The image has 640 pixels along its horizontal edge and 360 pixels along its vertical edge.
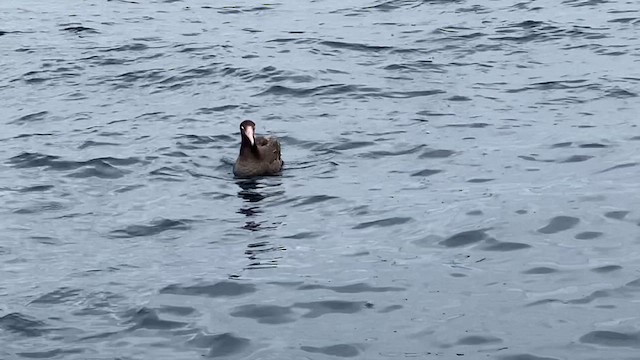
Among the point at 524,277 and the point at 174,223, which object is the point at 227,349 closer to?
the point at 524,277

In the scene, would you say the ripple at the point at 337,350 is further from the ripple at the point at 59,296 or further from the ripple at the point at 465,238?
the ripple at the point at 465,238

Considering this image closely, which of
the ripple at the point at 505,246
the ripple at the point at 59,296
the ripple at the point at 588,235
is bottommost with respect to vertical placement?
the ripple at the point at 588,235

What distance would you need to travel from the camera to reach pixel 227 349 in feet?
34.3

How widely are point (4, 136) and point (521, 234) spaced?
9.79 meters

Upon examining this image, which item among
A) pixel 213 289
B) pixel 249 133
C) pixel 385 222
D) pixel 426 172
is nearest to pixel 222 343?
pixel 213 289

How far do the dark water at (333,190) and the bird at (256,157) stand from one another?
0.27 metres

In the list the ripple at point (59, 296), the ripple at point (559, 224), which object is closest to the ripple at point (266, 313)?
the ripple at point (59, 296)

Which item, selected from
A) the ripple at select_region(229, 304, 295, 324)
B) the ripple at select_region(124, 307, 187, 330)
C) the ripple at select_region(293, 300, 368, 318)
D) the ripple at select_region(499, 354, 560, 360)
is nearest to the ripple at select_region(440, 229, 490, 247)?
the ripple at select_region(293, 300, 368, 318)

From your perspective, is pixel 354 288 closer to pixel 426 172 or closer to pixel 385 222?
pixel 385 222

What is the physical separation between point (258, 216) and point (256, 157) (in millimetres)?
2419

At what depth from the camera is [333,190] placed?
15.7 metres

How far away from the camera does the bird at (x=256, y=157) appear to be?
1700 cm

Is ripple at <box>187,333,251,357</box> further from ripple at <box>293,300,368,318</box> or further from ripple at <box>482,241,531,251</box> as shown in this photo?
ripple at <box>482,241,531,251</box>

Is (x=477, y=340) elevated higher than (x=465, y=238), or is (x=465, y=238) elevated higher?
(x=477, y=340)
